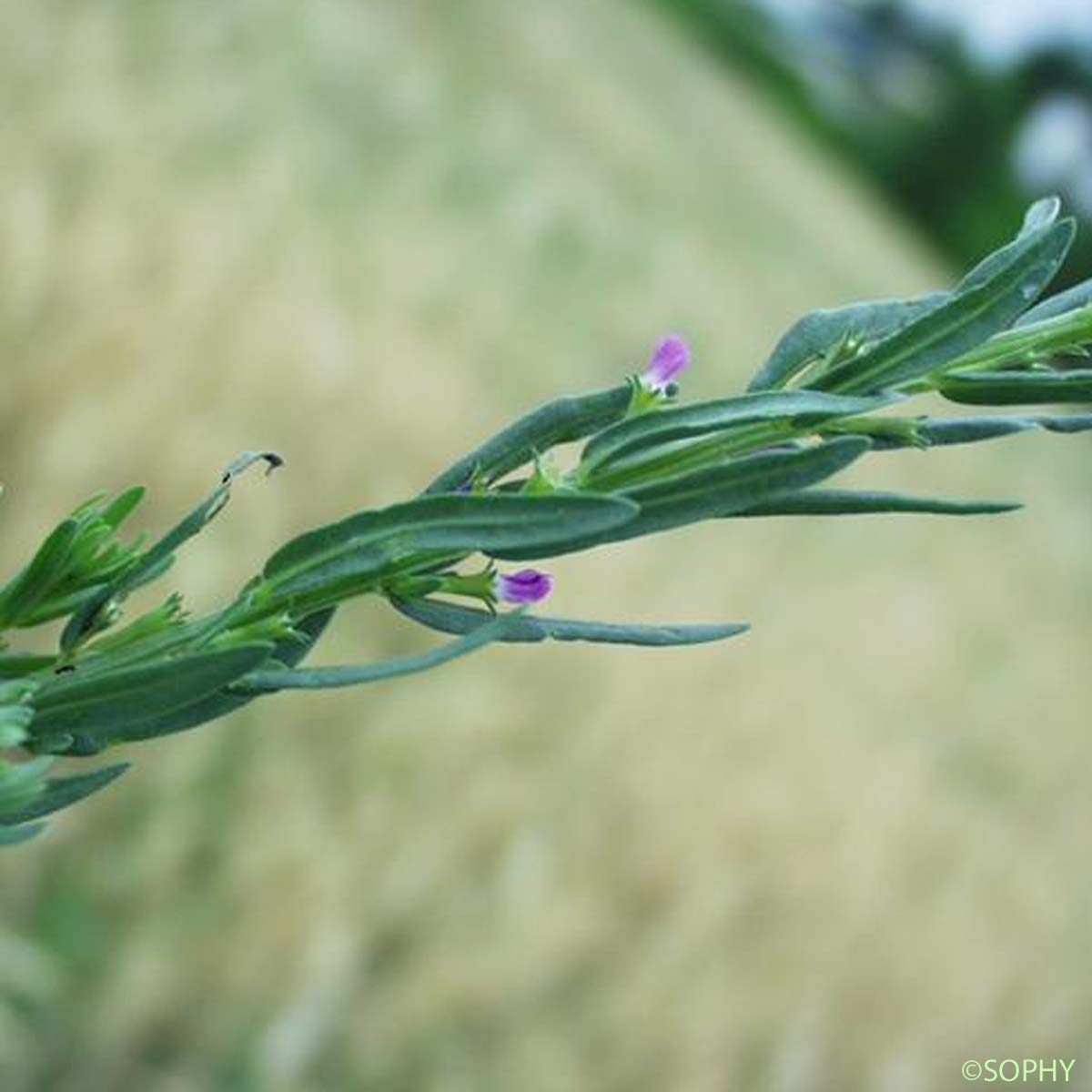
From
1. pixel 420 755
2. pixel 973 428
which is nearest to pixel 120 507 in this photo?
pixel 973 428

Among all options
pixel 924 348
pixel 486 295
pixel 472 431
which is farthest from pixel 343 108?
pixel 924 348

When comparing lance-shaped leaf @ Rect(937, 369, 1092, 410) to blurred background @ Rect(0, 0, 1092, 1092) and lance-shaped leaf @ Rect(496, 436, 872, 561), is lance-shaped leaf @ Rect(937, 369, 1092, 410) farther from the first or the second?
blurred background @ Rect(0, 0, 1092, 1092)

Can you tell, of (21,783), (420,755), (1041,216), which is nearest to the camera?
(21,783)

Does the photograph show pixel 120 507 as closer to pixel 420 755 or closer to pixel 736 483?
pixel 736 483

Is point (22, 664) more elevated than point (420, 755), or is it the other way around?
point (420, 755)

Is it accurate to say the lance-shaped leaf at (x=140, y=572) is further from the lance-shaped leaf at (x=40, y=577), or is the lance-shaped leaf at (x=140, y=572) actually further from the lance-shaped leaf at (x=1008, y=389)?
the lance-shaped leaf at (x=1008, y=389)

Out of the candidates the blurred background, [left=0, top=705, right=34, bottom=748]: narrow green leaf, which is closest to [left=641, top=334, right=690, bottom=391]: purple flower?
[left=0, top=705, right=34, bottom=748]: narrow green leaf
